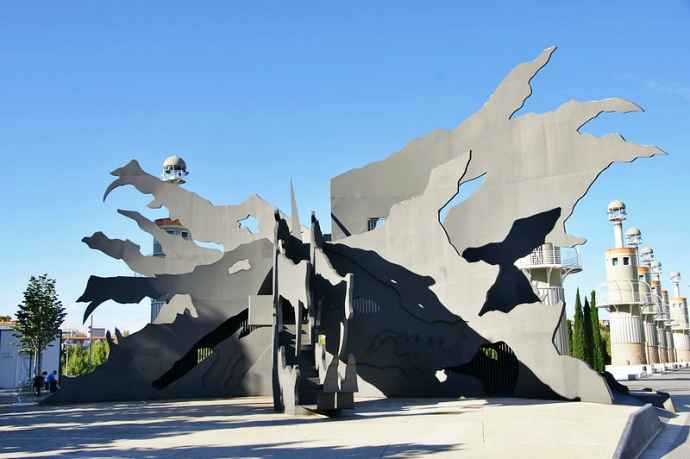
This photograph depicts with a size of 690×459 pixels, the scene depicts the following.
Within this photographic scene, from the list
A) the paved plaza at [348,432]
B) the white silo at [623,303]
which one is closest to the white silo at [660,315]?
the white silo at [623,303]

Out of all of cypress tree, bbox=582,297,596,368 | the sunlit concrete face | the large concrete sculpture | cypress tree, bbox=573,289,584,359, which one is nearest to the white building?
the large concrete sculpture

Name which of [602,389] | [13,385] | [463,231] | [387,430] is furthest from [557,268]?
[13,385]

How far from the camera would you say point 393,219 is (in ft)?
59.5

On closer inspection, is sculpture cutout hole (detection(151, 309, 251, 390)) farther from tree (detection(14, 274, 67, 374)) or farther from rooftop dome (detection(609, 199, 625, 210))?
rooftop dome (detection(609, 199, 625, 210))

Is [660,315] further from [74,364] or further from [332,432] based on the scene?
[332,432]

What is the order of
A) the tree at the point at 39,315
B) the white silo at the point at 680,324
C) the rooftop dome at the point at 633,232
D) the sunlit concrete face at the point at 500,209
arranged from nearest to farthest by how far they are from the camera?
the sunlit concrete face at the point at 500,209, the tree at the point at 39,315, the rooftop dome at the point at 633,232, the white silo at the point at 680,324

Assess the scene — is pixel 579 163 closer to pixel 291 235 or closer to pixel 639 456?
pixel 291 235

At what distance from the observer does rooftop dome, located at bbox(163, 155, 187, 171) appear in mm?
37188

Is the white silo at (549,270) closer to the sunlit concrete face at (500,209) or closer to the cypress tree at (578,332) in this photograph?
the cypress tree at (578,332)

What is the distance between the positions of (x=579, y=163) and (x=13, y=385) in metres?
36.3

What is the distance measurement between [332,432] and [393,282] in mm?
7671

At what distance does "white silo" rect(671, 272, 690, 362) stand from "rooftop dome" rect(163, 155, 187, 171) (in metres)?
65.1

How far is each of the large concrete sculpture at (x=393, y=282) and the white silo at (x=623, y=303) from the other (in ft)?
125

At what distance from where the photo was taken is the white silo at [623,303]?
2051 inches
